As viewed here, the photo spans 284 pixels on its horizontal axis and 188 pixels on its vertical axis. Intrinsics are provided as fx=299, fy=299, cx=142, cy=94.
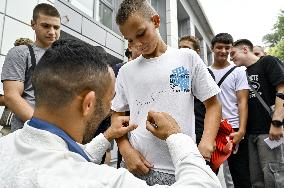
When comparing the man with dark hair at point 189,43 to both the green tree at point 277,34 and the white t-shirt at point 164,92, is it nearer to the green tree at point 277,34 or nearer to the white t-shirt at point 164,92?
the white t-shirt at point 164,92

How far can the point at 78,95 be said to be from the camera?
3.45ft

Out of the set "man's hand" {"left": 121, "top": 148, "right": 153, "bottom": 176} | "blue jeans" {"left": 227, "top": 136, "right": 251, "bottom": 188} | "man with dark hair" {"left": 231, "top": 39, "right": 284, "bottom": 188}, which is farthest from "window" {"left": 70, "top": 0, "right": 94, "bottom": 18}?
"man's hand" {"left": 121, "top": 148, "right": 153, "bottom": 176}

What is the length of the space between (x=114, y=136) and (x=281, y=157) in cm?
206

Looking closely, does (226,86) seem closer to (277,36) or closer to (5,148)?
(5,148)

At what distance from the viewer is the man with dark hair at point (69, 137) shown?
0.87 meters

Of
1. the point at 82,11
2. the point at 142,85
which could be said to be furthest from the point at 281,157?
the point at 82,11

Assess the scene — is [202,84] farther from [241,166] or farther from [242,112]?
[241,166]

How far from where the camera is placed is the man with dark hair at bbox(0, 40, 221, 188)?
0.87 meters

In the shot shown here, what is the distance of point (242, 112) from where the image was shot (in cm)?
315

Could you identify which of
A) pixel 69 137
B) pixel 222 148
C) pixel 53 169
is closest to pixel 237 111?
pixel 222 148

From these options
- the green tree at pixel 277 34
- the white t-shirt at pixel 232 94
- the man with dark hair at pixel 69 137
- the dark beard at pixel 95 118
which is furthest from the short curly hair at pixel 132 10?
the green tree at pixel 277 34

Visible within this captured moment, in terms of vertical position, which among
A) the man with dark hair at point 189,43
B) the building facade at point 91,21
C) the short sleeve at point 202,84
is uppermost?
the building facade at point 91,21

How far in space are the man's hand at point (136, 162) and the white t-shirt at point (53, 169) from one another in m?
0.58

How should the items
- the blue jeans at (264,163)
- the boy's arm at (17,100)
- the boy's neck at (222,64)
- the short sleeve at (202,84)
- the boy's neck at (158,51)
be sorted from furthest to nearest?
the boy's neck at (222,64)
the blue jeans at (264,163)
the boy's arm at (17,100)
the boy's neck at (158,51)
the short sleeve at (202,84)
